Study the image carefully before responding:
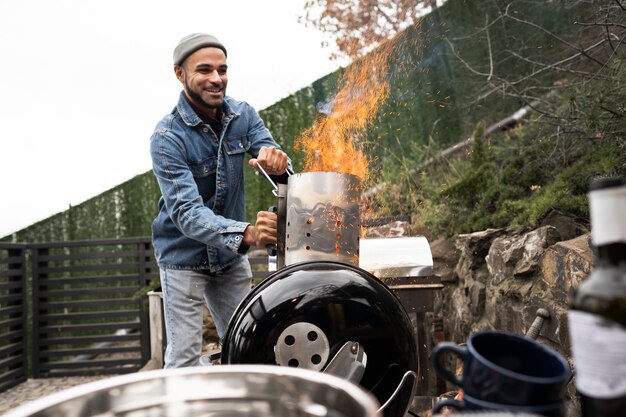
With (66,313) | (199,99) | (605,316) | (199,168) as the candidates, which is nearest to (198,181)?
(199,168)

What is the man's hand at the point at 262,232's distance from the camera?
1904 mm

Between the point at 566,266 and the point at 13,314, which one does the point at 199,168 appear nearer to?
the point at 566,266

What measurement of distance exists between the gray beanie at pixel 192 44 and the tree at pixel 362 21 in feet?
4.95

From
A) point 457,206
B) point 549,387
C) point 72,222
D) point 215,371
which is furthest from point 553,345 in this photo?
point 72,222

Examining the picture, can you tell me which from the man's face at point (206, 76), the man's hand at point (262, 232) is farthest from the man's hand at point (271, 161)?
the man's face at point (206, 76)

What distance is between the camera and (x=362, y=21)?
4.14 meters

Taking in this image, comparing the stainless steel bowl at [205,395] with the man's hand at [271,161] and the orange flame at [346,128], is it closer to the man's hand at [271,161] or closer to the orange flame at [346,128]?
the man's hand at [271,161]

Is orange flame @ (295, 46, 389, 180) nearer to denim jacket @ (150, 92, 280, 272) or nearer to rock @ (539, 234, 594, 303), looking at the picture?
denim jacket @ (150, 92, 280, 272)

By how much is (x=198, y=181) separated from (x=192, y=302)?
2.11 ft

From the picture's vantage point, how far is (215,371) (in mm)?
745

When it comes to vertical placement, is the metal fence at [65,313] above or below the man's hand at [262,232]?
below

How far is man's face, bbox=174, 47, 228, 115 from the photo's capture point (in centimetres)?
243

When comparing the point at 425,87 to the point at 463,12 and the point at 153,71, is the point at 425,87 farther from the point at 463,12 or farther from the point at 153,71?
the point at 153,71

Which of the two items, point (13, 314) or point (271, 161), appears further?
point (13, 314)
